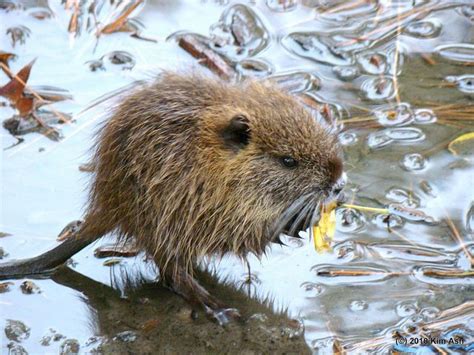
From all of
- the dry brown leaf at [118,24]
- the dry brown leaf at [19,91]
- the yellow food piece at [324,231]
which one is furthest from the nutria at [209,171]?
the dry brown leaf at [118,24]

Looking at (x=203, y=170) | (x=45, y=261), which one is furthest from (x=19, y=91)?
(x=203, y=170)

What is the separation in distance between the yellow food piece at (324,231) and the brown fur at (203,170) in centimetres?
26

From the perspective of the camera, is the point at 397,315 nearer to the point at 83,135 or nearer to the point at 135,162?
the point at 135,162

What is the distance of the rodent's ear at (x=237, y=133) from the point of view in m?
4.91

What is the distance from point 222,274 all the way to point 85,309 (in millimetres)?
758

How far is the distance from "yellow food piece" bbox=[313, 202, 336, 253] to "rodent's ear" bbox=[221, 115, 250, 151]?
1.94ft

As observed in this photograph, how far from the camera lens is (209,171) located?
4941 millimetres

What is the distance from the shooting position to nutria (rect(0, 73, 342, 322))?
493cm

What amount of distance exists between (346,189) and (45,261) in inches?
69.6

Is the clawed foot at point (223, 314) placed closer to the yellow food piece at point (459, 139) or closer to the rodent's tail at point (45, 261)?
the rodent's tail at point (45, 261)

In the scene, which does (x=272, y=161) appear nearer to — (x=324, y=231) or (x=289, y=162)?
(x=289, y=162)

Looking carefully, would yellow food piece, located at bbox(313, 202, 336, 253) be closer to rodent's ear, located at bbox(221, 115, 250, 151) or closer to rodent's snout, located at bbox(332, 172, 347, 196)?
rodent's snout, located at bbox(332, 172, 347, 196)

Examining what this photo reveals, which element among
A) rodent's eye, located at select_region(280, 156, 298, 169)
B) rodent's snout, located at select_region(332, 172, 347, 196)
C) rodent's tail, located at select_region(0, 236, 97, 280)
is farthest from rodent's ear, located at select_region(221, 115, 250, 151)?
rodent's tail, located at select_region(0, 236, 97, 280)

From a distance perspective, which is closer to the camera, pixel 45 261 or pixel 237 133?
pixel 237 133
